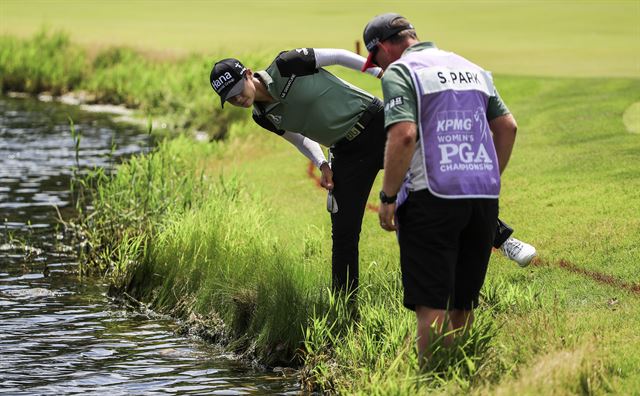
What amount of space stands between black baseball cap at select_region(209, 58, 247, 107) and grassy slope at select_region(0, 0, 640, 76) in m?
19.4

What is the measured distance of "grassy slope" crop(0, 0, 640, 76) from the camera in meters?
31.1

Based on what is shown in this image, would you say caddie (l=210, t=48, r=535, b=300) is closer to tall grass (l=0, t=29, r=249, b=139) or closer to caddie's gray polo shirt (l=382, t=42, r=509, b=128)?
caddie's gray polo shirt (l=382, t=42, r=509, b=128)

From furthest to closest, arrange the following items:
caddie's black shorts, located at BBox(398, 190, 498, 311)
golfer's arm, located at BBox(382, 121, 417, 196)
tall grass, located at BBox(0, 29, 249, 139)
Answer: tall grass, located at BBox(0, 29, 249, 139) → caddie's black shorts, located at BBox(398, 190, 498, 311) → golfer's arm, located at BBox(382, 121, 417, 196)

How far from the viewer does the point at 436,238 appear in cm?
676

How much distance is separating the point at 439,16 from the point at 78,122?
18.1 metres

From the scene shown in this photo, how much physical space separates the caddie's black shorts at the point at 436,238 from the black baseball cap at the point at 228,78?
6.23ft

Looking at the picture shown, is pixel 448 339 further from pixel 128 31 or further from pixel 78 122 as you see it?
pixel 128 31

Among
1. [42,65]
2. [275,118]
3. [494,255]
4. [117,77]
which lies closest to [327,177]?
[275,118]

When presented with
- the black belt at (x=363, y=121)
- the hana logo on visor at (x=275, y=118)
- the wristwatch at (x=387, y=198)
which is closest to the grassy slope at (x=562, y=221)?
the wristwatch at (x=387, y=198)

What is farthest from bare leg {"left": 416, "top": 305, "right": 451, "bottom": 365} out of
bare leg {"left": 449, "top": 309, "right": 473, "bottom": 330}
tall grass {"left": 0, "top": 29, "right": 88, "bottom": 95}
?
tall grass {"left": 0, "top": 29, "right": 88, "bottom": 95}

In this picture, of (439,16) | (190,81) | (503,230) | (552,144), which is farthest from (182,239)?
(439,16)

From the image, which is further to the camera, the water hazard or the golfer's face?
the water hazard

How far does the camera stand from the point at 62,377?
9203mm

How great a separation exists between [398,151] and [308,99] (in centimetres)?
196
